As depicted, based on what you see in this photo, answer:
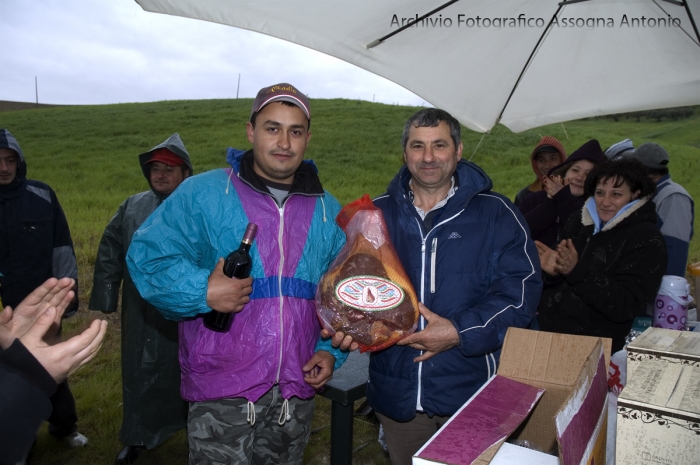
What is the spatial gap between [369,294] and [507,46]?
1819mm

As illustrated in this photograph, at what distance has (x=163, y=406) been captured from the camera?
3.53 meters

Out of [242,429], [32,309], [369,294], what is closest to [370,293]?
[369,294]

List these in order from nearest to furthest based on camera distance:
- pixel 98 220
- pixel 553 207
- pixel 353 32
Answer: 1. pixel 353 32
2. pixel 553 207
3. pixel 98 220

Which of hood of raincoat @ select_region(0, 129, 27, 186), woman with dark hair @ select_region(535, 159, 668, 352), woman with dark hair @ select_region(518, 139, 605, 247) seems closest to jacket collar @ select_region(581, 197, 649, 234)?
woman with dark hair @ select_region(535, 159, 668, 352)

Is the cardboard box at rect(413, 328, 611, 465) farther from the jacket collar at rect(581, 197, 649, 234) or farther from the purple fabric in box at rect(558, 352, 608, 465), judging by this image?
the jacket collar at rect(581, 197, 649, 234)

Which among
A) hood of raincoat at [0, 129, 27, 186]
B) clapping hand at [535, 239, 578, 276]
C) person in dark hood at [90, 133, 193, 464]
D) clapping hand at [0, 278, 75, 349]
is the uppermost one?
hood of raincoat at [0, 129, 27, 186]

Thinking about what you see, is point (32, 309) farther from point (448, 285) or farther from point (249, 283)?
point (448, 285)

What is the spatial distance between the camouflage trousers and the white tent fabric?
175cm

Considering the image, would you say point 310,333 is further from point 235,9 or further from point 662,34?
point 662,34

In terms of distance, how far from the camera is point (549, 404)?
1.61 metres

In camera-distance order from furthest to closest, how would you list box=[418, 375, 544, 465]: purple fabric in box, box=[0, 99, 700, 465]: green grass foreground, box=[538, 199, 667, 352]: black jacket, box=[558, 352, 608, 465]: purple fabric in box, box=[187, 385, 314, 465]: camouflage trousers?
box=[0, 99, 700, 465]: green grass foreground → box=[538, 199, 667, 352]: black jacket → box=[187, 385, 314, 465]: camouflage trousers → box=[418, 375, 544, 465]: purple fabric in box → box=[558, 352, 608, 465]: purple fabric in box

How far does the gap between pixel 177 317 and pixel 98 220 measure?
917 centimetres

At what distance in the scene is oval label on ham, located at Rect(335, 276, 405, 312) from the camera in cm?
185

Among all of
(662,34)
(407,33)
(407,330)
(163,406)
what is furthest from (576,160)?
(163,406)
